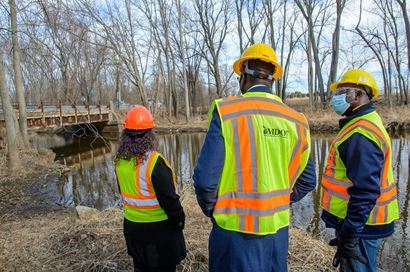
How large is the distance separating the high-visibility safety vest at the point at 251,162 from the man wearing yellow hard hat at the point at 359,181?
0.70m

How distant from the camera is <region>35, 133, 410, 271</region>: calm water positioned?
18.1 feet

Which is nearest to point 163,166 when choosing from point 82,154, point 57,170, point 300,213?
point 300,213

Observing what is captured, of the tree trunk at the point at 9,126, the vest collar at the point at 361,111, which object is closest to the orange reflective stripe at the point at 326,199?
the vest collar at the point at 361,111

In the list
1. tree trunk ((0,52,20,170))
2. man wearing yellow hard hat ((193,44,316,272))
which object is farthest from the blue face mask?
tree trunk ((0,52,20,170))

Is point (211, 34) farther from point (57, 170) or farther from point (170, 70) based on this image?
point (57, 170)

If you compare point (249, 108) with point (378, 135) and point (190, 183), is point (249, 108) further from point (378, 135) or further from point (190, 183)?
point (190, 183)

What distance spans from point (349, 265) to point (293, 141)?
3.81 ft

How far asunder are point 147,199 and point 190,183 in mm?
6644

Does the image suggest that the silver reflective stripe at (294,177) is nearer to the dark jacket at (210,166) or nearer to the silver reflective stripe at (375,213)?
the dark jacket at (210,166)

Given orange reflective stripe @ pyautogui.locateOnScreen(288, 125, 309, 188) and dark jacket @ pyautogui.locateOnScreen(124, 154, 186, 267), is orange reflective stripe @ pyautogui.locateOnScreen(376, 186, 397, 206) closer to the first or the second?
orange reflective stripe @ pyautogui.locateOnScreen(288, 125, 309, 188)

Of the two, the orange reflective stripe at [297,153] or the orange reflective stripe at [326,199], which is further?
the orange reflective stripe at [326,199]

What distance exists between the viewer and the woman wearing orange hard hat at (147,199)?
8.64 feet

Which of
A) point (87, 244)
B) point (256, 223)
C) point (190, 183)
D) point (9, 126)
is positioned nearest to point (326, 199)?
point (256, 223)

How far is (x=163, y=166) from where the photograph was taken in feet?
8.79
